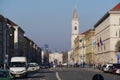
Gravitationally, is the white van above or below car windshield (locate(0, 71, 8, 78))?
above

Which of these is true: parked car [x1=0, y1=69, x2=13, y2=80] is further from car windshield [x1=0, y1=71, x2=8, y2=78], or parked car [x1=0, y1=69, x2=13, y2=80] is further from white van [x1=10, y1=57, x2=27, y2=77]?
white van [x1=10, y1=57, x2=27, y2=77]

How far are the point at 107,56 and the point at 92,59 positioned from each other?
48.1 metres

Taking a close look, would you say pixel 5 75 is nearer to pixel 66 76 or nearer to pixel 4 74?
pixel 4 74

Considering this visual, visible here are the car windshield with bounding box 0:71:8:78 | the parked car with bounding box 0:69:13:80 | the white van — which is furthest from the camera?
the white van

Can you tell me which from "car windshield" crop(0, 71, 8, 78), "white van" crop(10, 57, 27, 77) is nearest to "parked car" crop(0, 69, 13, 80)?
"car windshield" crop(0, 71, 8, 78)

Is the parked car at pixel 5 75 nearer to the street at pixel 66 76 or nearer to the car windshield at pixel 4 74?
the car windshield at pixel 4 74

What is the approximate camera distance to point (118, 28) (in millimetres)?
126625

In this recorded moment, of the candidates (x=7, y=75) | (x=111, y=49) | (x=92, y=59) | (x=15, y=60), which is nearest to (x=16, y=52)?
(x=92, y=59)

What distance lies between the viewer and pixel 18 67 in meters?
49.5

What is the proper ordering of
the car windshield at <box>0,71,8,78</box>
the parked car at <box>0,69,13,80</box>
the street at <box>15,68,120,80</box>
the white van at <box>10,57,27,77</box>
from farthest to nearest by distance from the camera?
1. the street at <box>15,68,120,80</box>
2. the white van at <box>10,57,27,77</box>
3. the car windshield at <box>0,71,8,78</box>
4. the parked car at <box>0,69,13,80</box>

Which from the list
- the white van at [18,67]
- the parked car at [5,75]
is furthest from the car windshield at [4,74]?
the white van at [18,67]

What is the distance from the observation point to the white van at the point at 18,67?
48.7m

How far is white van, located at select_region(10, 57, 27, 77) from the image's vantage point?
48.7 metres

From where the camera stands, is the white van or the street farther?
the street
